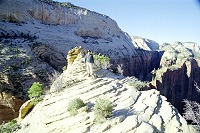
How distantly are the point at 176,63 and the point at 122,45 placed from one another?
20897 millimetres

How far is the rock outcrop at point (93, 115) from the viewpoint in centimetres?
1302

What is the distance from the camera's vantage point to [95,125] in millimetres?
13062

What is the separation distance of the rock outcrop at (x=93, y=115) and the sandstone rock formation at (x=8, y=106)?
10.7 meters

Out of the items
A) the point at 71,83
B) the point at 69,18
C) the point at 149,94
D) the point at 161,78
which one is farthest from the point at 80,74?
the point at 69,18

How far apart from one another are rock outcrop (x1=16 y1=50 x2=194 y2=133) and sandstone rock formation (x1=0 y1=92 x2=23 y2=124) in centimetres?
1072

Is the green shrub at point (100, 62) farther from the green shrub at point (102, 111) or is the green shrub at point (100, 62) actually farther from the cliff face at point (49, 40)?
the green shrub at point (102, 111)

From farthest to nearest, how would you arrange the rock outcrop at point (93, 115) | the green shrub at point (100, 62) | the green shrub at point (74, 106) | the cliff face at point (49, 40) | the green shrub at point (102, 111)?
1. the cliff face at point (49, 40)
2. the green shrub at point (100, 62)
3. the green shrub at point (74, 106)
4. the green shrub at point (102, 111)
5. the rock outcrop at point (93, 115)

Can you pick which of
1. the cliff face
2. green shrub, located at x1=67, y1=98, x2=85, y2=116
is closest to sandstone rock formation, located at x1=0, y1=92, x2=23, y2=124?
the cliff face

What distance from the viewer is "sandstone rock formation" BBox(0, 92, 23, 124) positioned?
1068 inches

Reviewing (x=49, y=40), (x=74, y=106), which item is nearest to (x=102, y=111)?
(x=74, y=106)

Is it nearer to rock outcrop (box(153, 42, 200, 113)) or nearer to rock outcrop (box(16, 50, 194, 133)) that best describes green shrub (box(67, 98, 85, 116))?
rock outcrop (box(16, 50, 194, 133))

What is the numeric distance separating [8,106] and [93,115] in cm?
1709

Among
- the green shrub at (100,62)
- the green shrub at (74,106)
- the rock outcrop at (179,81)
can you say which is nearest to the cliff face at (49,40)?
the green shrub at (100,62)

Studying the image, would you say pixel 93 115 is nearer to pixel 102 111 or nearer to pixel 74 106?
pixel 102 111
